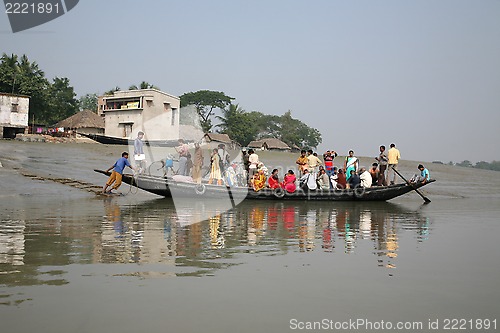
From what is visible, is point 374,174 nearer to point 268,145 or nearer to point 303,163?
point 303,163

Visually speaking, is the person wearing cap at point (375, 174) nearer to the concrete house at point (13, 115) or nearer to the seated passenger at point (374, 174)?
the seated passenger at point (374, 174)

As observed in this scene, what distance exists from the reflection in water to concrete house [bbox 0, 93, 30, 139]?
104 feet

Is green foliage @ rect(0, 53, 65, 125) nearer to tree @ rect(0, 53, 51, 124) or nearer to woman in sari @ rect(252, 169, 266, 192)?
tree @ rect(0, 53, 51, 124)

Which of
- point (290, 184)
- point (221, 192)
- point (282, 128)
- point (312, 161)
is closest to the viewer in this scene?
point (221, 192)

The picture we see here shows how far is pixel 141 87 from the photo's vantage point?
53.4 meters

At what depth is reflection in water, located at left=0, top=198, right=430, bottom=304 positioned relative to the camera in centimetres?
545

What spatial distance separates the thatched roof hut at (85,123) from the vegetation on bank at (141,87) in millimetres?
2269

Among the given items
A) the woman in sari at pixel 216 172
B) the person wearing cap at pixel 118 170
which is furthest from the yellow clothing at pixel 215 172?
the person wearing cap at pixel 118 170

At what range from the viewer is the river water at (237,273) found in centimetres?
376

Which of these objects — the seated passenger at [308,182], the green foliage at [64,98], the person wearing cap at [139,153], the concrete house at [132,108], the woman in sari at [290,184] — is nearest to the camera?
the person wearing cap at [139,153]

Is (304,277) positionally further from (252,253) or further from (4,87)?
(4,87)

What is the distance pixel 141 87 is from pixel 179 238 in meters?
48.6

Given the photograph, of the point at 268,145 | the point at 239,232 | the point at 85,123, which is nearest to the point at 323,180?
the point at 239,232

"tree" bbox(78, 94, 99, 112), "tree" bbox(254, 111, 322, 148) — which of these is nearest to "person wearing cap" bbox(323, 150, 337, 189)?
"tree" bbox(254, 111, 322, 148)
